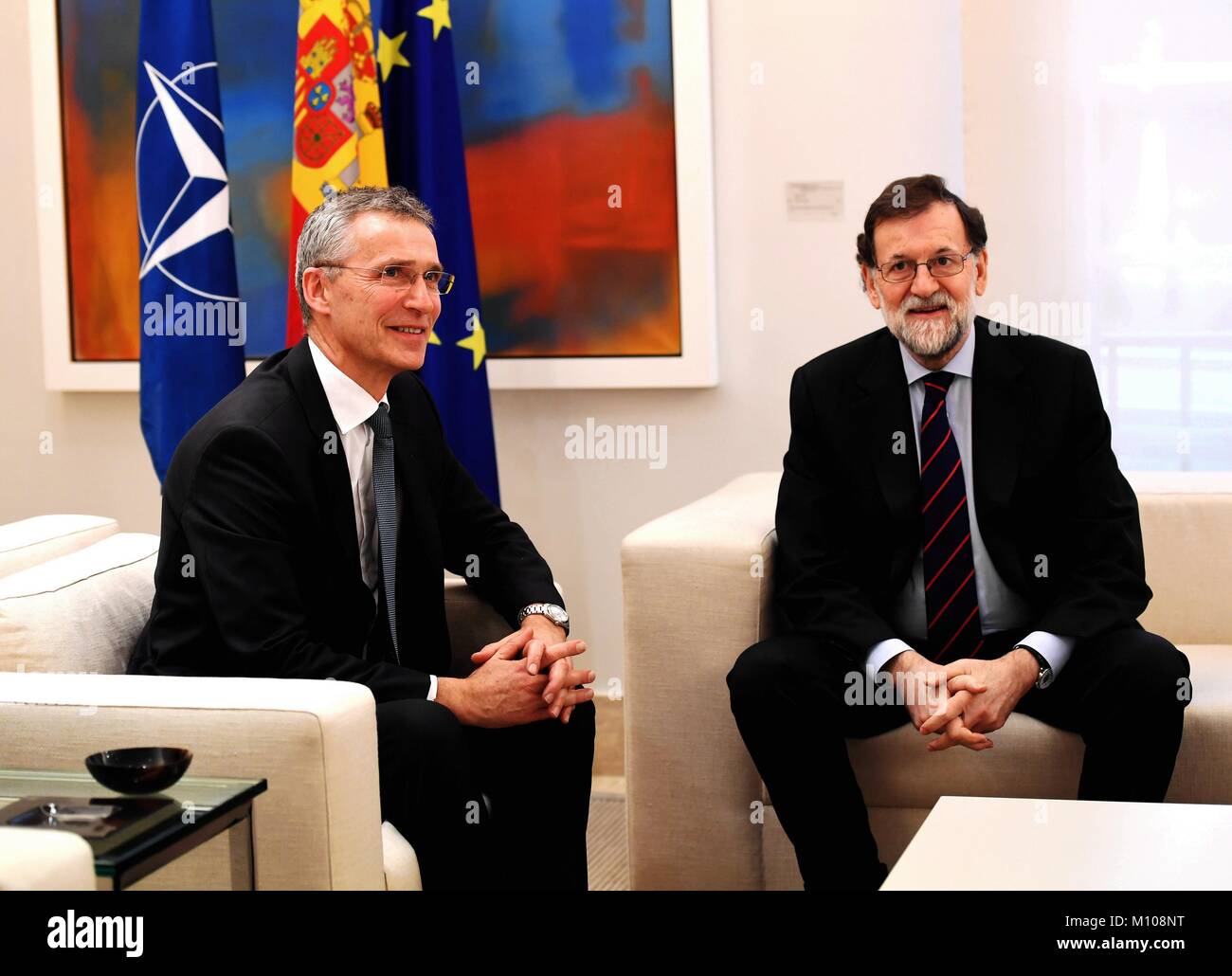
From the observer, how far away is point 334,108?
3.58 metres

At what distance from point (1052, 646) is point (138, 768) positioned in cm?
152

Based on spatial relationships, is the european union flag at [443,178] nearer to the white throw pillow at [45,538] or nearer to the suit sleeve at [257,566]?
the white throw pillow at [45,538]

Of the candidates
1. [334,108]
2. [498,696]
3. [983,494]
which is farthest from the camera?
[334,108]

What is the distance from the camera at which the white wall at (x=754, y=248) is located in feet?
12.1

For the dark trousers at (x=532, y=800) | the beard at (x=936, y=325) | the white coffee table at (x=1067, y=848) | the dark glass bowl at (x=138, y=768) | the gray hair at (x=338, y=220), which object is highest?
the gray hair at (x=338, y=220)

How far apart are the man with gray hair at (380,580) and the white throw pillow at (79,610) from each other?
0.06 meters

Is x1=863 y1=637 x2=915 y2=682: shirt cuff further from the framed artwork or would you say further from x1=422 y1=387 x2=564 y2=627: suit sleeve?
the framed artwork

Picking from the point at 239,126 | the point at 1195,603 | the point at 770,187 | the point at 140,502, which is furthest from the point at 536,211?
the point at 1195,603

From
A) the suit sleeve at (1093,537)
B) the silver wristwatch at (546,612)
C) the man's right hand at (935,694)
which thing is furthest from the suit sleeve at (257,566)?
the suit sleeve at (1093,537)

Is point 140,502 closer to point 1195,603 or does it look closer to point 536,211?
point 536,211

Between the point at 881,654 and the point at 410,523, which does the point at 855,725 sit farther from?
the point at 410,523

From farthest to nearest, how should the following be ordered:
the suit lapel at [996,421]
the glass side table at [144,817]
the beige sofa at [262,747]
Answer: the suit lapel at [996,421]
the beige sofa at [262,747]
the glass side table at [144,817]

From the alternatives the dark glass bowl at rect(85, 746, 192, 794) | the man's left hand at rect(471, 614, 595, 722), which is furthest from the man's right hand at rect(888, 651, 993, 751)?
the dark glass bowl at rect(85, 746, 192, 794)

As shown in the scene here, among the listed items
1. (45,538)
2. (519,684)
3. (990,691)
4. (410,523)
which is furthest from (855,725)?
(45,538)
